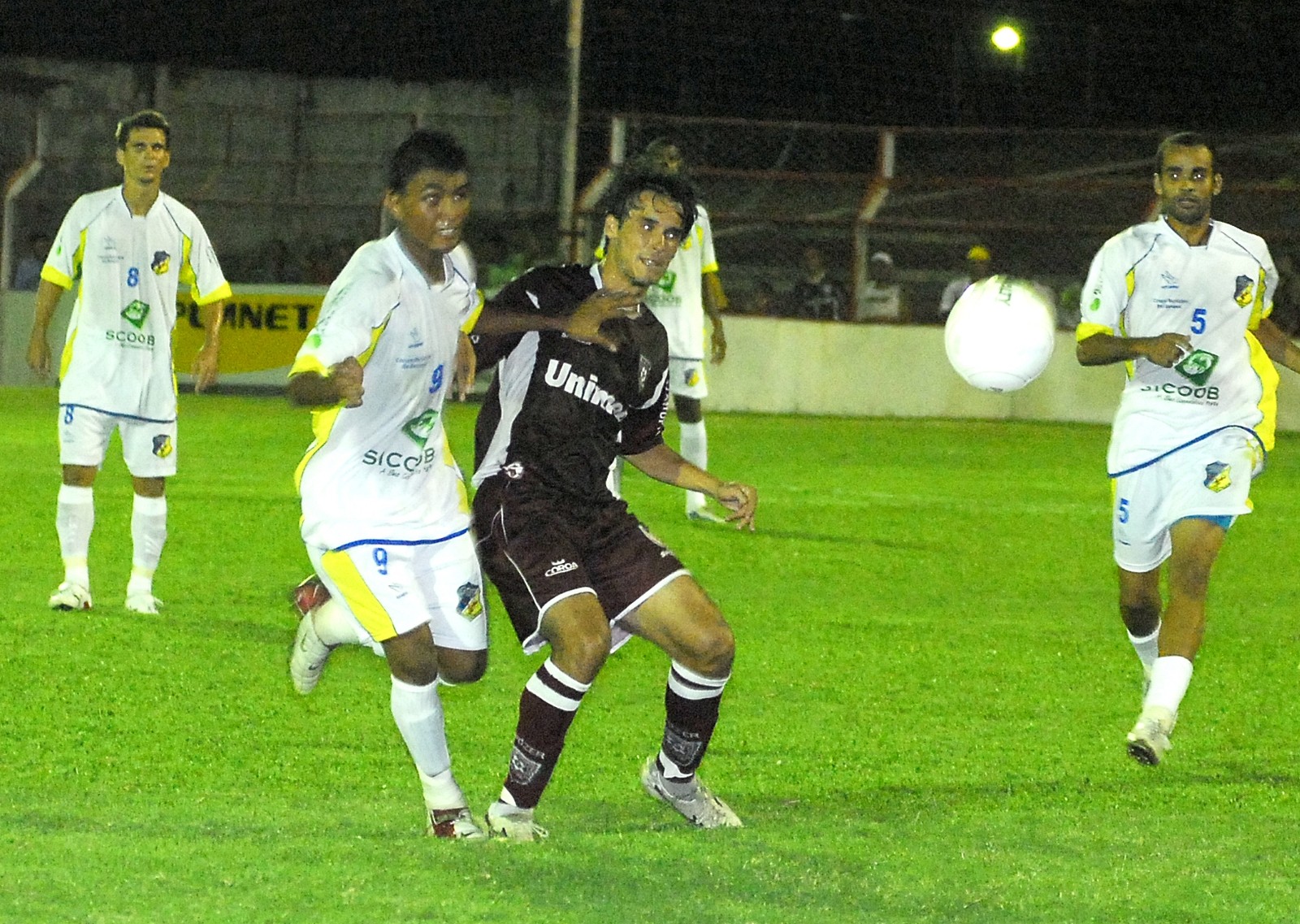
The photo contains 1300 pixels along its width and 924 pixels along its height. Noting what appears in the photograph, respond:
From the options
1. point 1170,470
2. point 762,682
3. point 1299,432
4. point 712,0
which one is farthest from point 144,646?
point 712,0

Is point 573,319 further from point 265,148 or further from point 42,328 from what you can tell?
point 265,148

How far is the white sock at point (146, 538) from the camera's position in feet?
28.8

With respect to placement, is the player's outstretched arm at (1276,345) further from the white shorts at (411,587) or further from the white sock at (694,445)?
the white sock at (694,445)

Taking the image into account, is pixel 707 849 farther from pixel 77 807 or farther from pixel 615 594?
pixel 77 807

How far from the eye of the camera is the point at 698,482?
5598 mm

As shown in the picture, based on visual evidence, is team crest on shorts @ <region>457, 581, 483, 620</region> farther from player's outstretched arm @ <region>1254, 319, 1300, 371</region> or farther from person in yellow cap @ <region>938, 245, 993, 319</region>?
person in yellow cap @ <region>938, 245, 993, 319</region>

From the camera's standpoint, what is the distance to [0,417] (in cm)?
1806

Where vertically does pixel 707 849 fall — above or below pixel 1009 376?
below

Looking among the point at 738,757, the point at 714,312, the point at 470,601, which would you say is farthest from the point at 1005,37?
the point at 470,601

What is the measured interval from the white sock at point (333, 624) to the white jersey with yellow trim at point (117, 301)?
3.29 meters

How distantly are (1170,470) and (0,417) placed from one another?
13808mm

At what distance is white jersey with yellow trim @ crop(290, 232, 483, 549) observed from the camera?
5.02 m

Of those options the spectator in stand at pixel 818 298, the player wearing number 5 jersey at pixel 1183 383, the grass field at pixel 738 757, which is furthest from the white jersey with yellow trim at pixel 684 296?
the spectator in stand at pixel 818 298

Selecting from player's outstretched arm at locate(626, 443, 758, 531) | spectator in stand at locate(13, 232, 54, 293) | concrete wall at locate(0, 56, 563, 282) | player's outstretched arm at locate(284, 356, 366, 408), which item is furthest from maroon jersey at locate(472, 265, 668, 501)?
spectator in stand at locate(13, 232, 54, 293)
